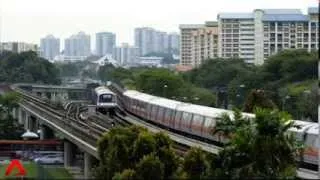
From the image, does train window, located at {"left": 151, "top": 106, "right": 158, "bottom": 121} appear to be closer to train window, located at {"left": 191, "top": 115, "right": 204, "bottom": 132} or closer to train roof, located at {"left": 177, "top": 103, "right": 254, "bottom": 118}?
train roof, located at {"left": 177, "top": 103, "right": 254, "bottom": 118}

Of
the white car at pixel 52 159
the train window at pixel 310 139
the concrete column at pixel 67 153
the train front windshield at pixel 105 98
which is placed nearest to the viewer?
the train window at pixel 310 139

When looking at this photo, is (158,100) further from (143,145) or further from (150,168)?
(150,168)

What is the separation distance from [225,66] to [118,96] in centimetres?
4307

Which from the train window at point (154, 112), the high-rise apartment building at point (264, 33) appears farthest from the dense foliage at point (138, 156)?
the high-rise apartment building at point (264, 33)

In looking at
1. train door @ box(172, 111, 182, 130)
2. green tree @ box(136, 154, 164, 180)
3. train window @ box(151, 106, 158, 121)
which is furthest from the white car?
green tree @ box(136, 154, 164, 180)

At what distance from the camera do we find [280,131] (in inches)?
897

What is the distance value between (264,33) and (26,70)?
147 ft

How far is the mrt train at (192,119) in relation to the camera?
29547mm

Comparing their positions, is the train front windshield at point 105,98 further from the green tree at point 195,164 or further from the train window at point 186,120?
the green tree at point 195,164

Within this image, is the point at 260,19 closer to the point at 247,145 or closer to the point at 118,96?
the point at 118,96

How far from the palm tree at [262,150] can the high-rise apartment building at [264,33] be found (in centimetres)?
12045

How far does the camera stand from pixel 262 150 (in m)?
22.7

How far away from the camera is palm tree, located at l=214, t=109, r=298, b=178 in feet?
74.2

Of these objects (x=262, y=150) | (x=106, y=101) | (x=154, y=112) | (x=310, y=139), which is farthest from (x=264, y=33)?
(x=262, y=150)
